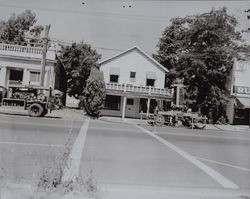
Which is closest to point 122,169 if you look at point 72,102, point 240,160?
point 240,160

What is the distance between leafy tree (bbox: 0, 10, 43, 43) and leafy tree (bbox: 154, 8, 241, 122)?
22.6 metres

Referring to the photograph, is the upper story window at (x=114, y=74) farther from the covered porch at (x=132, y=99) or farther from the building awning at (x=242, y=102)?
the building awning at (x=242, y=102)

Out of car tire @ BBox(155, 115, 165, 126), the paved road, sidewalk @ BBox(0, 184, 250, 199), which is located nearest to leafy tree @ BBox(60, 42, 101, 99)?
car tire @ BBox(155, 115, 165, 126)

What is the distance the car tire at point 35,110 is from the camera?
2431 cm

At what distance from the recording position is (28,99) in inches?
961

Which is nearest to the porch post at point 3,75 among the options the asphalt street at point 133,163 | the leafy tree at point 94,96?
the leafy tree at point 94,96

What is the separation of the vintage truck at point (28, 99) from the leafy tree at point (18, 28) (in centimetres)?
2813

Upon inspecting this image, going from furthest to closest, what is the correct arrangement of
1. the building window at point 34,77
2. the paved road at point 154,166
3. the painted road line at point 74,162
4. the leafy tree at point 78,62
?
the leafy tree at point 78,62, the building window at point 34,77, the paved road at point 154,166, the painted road line at point 74,162

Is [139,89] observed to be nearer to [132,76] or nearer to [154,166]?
[132,76]

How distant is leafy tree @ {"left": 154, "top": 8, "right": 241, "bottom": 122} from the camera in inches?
1516

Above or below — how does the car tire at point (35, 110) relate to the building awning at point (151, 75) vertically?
below

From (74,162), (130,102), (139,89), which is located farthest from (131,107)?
(74,162)

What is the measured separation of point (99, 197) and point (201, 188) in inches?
105

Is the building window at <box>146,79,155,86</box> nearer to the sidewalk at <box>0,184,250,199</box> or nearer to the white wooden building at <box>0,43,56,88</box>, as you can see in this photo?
the white wooden building at <box>0,43,56,88</box>
